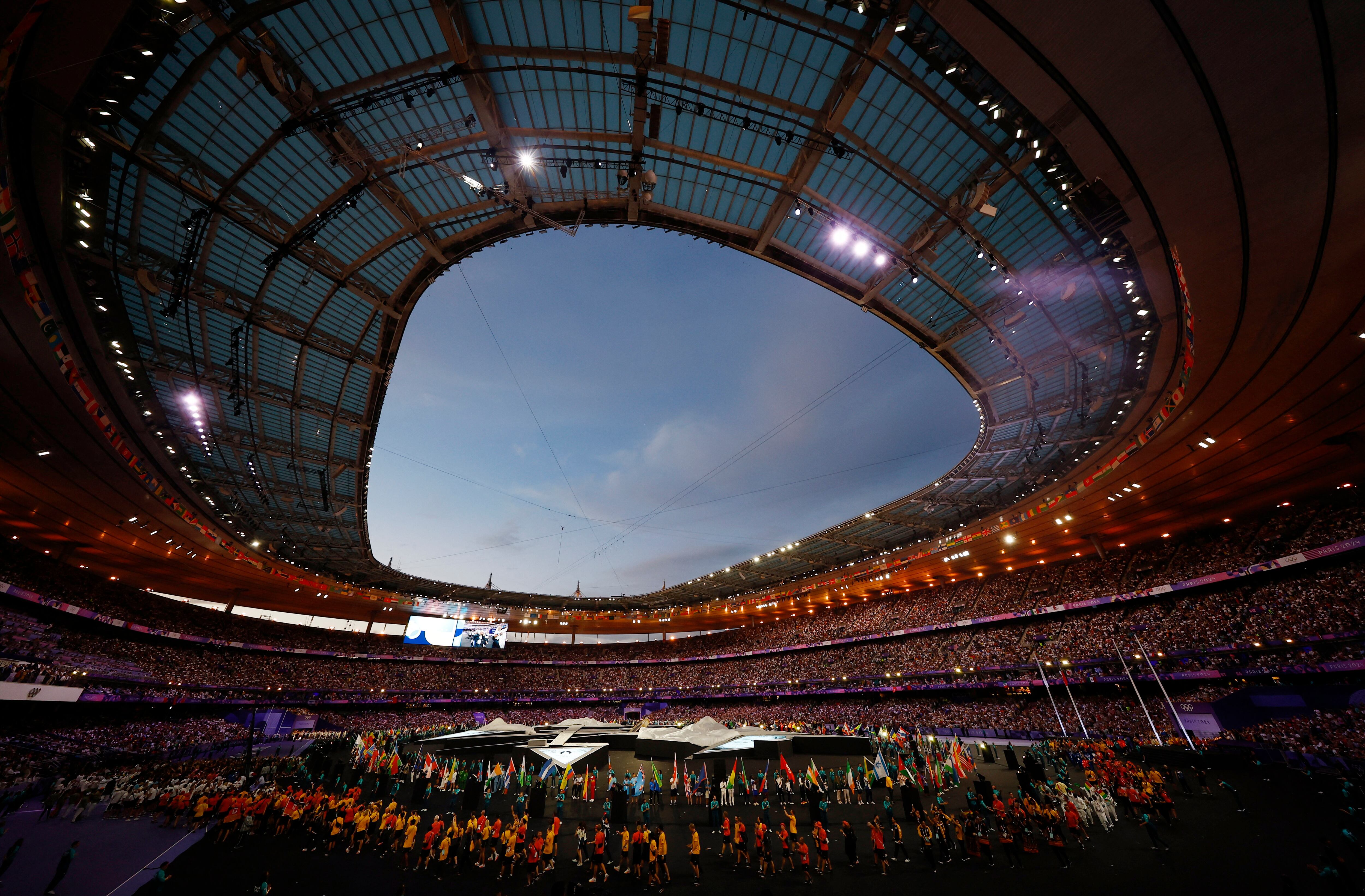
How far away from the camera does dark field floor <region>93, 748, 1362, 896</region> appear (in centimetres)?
1098

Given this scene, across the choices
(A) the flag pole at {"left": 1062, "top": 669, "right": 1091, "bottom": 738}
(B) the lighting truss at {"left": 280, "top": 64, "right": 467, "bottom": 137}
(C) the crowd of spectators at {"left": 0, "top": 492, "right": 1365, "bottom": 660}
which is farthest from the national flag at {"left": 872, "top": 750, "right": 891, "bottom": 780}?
(B) the lighting truss at {"left": 280, "top": 64, "right": 467, "bottom": 137}

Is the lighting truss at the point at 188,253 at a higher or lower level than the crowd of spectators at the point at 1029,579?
higher

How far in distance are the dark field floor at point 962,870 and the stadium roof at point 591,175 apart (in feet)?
40.3

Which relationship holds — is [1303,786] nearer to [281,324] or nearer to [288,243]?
[288,243]

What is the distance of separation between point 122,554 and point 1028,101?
50669 millimetres

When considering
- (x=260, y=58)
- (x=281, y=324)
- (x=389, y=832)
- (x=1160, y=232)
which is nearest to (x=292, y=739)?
(x=389, y=832)

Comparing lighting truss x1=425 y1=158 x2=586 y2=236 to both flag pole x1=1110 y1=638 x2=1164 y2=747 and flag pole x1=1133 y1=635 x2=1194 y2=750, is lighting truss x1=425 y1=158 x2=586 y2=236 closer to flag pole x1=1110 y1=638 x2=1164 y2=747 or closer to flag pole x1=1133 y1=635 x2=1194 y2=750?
flag pole x1=1133 y1=635 x2=1194 y2=750

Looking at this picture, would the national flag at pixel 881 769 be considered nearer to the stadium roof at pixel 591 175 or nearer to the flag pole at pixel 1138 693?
the flag pole at pixel 1138 693

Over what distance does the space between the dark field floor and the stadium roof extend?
40.3 feet

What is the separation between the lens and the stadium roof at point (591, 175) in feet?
30.8

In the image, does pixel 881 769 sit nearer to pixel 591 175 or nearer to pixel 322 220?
pixel 591 175

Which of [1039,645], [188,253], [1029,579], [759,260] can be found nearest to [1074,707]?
[1039,645]

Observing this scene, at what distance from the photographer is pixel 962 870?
485 inches

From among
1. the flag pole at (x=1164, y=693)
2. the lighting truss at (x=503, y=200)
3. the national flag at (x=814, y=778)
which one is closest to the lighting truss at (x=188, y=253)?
the lighting truss at (x=503, y=200)
